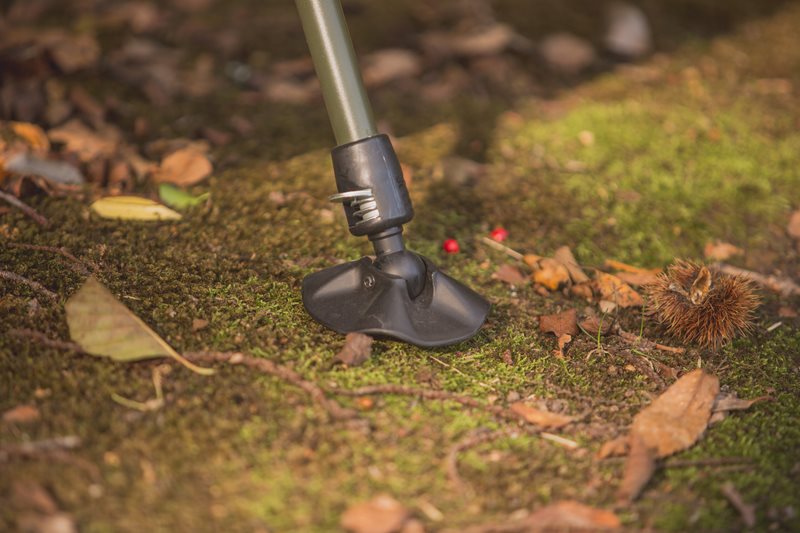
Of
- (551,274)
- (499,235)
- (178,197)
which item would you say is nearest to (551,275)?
(551,274)

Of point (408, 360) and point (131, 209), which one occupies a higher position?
point (131, 209)

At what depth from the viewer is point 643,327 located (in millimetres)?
1876

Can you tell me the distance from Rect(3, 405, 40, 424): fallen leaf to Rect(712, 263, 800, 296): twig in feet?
5.33

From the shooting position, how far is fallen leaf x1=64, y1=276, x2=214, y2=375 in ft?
4.99

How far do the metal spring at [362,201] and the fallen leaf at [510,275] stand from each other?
19.4 inches

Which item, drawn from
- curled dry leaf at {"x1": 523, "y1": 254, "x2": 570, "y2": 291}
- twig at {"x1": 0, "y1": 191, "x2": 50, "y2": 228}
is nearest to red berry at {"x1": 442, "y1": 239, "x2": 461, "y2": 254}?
curled dry leaf at {"x1": 523, "y1": 254, "x2": 570, "y2": 291}

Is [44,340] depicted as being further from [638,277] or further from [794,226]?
[794,226]

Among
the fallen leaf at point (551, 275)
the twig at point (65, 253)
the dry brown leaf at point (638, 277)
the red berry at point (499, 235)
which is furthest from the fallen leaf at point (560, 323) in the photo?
the twig at point (65, 253)

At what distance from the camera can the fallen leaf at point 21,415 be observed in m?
1.38

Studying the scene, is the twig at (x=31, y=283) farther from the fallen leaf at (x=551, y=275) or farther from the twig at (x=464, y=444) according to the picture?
the fallen leaf at (x=551, y=275)

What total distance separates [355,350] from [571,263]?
72cm

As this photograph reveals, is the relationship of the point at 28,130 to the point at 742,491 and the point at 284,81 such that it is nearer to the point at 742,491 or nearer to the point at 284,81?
the point at 284,81

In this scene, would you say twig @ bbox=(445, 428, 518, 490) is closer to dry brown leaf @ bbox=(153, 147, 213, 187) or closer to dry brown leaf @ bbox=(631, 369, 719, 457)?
dry brown leaf @ bbox=(631, 369, 719, 457)

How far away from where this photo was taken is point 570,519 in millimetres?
1319
